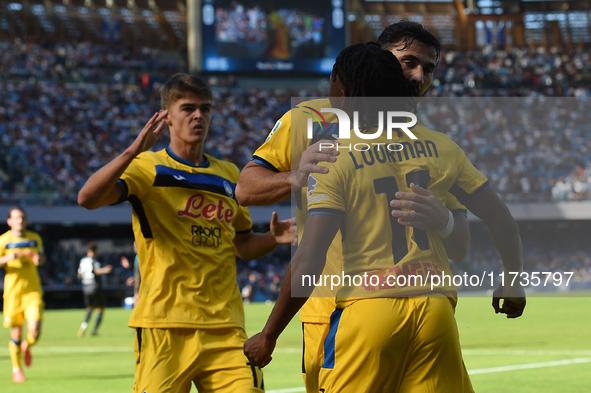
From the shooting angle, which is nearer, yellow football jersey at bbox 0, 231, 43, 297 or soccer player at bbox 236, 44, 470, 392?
Result: soccer player at bbox 236, 44, 470, 392

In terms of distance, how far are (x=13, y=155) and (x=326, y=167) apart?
3277 centimetres

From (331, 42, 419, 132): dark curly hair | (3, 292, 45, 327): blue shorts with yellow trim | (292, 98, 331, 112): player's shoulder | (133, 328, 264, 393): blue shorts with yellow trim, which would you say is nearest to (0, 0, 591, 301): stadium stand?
(3, 292, 45, 327): blue shorts with yellow trim

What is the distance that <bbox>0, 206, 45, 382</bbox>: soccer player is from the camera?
30.7 ft

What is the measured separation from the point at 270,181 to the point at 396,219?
59 centimetres

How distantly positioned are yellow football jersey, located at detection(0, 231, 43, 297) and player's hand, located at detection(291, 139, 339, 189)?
26.5 feet

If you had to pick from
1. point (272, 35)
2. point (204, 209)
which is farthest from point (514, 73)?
point (204, 209)

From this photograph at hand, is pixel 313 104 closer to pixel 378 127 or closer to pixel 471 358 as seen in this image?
pixel 378 127

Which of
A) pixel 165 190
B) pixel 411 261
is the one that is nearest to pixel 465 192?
pixel 411 261

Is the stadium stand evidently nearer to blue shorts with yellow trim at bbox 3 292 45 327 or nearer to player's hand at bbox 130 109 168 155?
blue shorts with yellow trim at bbox 3 292 45 327

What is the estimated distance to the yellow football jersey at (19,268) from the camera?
9.63 meters

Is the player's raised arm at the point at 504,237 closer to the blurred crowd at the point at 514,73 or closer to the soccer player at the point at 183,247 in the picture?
the soccer player at the point at 183,247

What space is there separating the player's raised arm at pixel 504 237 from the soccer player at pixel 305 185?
97 millimetres

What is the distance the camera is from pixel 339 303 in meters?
2.49

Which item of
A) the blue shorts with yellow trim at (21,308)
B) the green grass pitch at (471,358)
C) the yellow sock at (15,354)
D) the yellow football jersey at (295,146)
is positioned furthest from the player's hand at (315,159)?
the blue shorts with yellow trim at (21,308)
